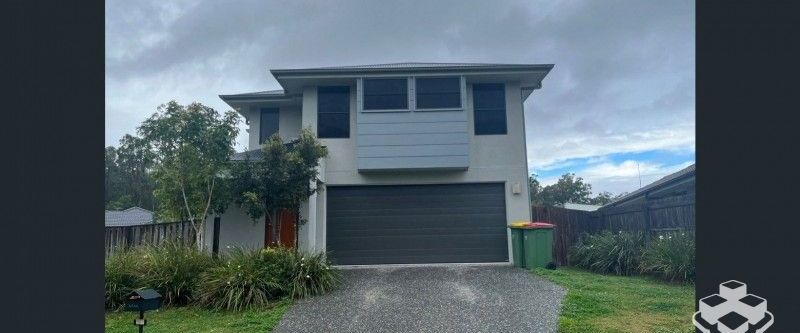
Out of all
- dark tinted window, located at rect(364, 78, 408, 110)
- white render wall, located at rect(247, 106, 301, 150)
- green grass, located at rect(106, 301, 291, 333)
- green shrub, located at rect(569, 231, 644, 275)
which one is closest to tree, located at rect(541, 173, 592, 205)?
green shrub, located at rect(569, 231, 644, 275)

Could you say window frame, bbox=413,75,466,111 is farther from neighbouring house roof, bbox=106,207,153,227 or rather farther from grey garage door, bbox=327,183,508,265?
neighbouring house roof, bbox=106,207,153,227

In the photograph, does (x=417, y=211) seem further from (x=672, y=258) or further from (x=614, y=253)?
(x=672, y=258)

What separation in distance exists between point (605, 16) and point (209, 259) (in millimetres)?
10303

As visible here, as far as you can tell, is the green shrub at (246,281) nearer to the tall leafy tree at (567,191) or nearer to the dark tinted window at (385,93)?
the dark tinted window at (385,93)

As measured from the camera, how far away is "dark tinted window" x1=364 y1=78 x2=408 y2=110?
1127cm

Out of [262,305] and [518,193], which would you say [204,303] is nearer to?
[262,305]

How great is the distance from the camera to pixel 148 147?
33.3 feet

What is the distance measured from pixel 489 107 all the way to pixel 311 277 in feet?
21.5

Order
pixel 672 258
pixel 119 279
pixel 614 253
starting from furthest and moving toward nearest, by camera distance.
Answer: pixel 614 253 → pixel 672 258 → pixel 119 279

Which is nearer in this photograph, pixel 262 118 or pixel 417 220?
pixel 417 220

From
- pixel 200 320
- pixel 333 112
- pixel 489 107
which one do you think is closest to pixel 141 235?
pixel 200 320

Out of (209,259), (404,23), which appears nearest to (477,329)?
(209,259)

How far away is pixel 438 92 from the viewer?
1130 centimetres

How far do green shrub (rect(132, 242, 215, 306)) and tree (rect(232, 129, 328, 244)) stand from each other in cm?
157
